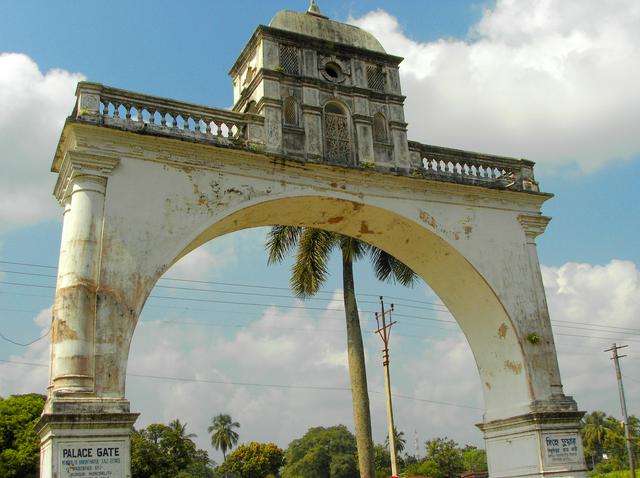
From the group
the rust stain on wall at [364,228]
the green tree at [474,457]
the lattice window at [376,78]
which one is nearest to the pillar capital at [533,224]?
the rust stain on wall at [364,228]

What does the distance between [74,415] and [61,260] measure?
6.70 feet

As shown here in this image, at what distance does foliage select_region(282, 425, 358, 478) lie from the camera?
166 ft

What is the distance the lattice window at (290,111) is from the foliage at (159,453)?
24.8 meters

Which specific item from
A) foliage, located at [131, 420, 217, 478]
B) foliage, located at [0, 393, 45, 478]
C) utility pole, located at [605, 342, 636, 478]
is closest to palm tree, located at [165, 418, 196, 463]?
foliage, located at [131, 420, 217, 478]

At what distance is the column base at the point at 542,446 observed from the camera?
422 inches

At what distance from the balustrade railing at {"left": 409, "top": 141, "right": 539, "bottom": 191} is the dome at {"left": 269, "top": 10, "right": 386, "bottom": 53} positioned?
2.02 meters

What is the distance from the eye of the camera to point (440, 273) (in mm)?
12023

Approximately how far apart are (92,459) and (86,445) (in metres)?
0.17

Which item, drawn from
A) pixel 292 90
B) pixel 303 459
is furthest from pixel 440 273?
pixel 303 459

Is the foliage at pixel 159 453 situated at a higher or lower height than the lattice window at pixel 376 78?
lower

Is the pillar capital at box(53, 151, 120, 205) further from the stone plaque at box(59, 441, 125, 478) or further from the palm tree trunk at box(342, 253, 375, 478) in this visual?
the palm tree trunk at box(342, 253, 375, 478)

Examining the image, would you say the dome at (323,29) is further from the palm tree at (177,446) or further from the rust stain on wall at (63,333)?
the palm tree at (177,446)

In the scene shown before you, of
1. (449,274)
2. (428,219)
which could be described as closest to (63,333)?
(428,219)

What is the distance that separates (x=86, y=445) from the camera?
7738 millimetres
